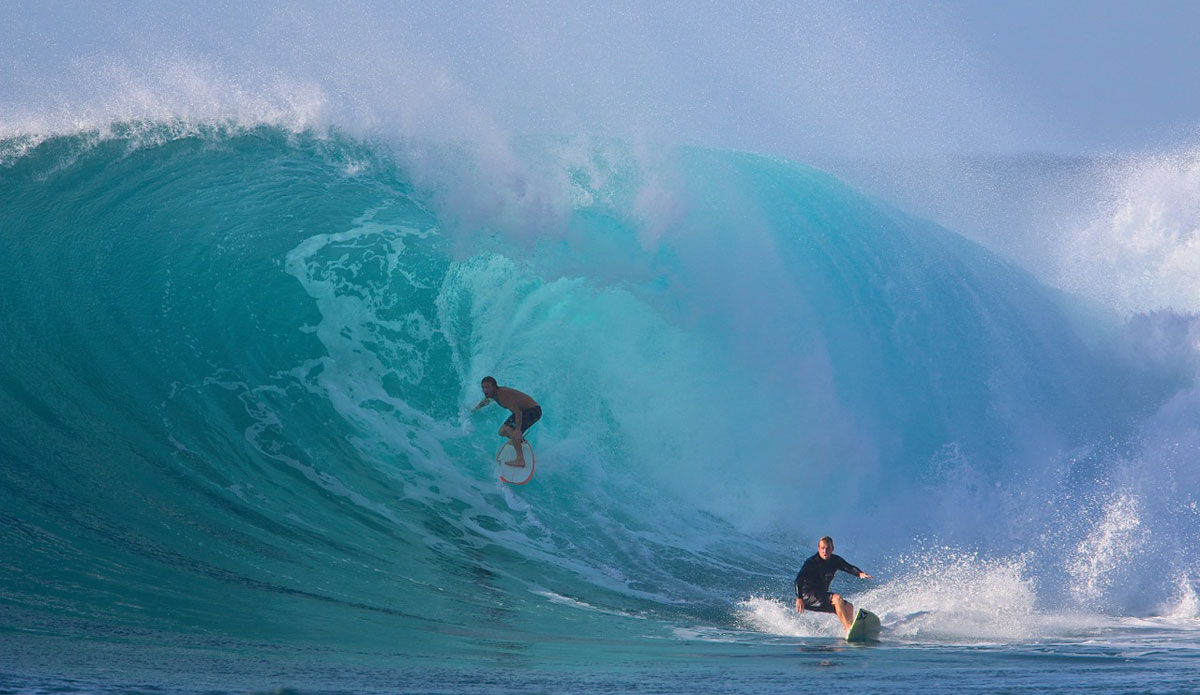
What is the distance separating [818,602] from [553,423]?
407 centimetres

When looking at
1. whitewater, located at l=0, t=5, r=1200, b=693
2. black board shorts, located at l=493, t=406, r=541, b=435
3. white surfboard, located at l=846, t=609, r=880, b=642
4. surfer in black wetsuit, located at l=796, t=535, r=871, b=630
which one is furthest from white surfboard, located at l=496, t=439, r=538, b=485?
white surfboard, located at l=846, t=609, r=880, b=642

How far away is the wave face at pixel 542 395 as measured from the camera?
718 cm

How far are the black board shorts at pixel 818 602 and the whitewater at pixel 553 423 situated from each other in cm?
16

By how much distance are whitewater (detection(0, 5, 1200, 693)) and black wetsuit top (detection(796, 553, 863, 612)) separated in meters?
0.21

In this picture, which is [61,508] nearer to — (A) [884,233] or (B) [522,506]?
(B) [522,506]

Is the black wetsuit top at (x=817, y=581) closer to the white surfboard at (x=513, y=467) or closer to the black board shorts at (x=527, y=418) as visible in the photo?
the black board shorts at (x=527, y=418)

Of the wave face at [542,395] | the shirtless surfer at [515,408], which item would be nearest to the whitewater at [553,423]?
the wave face at [542,395]

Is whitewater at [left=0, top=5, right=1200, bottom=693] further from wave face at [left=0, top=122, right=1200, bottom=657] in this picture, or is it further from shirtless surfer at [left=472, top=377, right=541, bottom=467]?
shirtless surfer at [left=472, top=377, right=541, bottom=467]

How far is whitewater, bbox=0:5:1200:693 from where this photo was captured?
5484 mm

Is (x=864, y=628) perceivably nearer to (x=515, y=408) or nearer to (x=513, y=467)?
(x=515, y=408)

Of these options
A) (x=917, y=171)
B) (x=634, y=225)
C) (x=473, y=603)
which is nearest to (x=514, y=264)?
(x=634, y=225)

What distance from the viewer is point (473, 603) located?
6625mm

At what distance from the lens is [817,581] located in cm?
664

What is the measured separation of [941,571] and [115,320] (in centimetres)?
777
